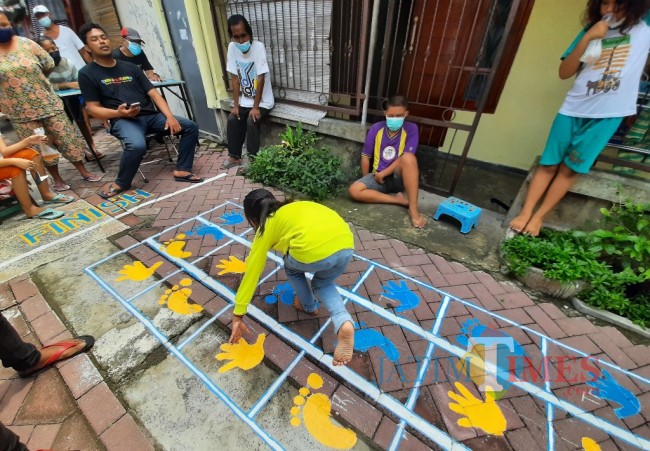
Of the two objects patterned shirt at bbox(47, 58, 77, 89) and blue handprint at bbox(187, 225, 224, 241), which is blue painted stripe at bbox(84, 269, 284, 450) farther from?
patterned shirt at bbox(47, 58, 77, 89)

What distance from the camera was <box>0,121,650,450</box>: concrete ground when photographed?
1.73 m

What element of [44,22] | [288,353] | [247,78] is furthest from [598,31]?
[44,22]

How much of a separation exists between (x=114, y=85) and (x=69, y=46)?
108 inches

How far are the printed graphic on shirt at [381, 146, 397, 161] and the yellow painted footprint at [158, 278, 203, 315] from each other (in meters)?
2.54

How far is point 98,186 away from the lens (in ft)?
13.9

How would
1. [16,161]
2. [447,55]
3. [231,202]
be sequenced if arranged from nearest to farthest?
[16,161] → [447,55] → [231,202]

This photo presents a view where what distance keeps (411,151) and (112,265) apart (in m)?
3.32

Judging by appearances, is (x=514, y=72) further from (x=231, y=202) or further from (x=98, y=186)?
(x=98, y=186)

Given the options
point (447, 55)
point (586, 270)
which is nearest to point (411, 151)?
point (447, 55)

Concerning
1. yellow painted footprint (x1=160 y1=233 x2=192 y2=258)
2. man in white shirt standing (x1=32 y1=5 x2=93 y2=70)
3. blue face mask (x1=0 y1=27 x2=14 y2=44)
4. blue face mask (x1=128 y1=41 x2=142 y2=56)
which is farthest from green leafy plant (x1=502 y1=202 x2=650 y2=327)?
man in white shirt standing (x1=32 y1=5 x2=93 y2=70)

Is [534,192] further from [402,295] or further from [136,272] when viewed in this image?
[136,272]

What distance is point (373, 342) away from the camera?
2.18m

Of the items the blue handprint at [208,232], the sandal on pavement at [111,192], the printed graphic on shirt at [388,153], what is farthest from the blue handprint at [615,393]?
the sandal on pavement at [111,192]

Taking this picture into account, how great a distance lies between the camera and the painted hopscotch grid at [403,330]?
1.76 m
